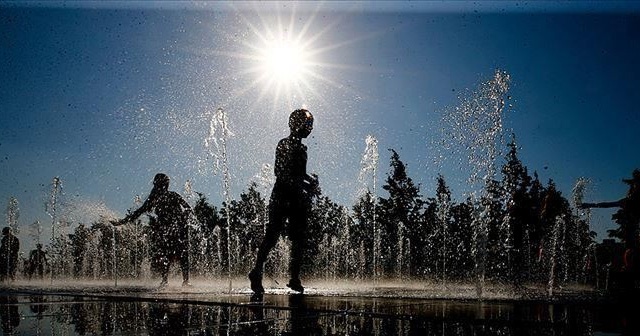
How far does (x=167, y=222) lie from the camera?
945cm

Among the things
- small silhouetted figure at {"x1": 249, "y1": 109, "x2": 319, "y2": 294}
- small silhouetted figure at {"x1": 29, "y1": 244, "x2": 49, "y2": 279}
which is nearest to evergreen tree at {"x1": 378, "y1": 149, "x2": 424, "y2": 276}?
small silhouetted figure at {"x1": 29, "y1": 244, "x2": 49, "y2": 279}

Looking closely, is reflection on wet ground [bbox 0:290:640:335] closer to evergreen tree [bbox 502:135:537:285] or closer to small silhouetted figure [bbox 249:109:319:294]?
small silhouetted figure [bbox 249:109:319:294]

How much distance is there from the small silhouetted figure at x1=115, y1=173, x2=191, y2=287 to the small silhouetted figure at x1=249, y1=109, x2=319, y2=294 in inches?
161

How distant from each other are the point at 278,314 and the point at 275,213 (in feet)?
8.69

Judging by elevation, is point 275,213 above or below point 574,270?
above

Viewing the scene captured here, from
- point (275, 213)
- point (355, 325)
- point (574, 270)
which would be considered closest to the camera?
point (355, 325)

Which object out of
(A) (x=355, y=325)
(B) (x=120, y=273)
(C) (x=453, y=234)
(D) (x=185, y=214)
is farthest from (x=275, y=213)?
(C) (x=453, y=234)

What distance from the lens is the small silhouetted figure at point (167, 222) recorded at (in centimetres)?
921

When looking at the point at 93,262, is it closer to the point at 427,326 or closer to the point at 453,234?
the point at 453,234

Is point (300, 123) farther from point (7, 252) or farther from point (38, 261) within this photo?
point (38, 261)

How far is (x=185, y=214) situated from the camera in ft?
31.8

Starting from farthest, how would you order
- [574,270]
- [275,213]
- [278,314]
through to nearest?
[574,270] < [275,213] < [278,314]

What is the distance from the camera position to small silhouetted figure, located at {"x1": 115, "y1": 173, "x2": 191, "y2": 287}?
30.2 feet

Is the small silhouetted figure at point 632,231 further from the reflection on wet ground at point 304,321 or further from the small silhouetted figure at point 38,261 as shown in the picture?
the small silhouetted figure at point 38,261
